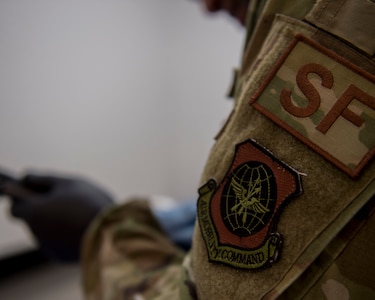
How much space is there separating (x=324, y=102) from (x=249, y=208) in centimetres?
8

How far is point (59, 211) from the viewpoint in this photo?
69 centimetres

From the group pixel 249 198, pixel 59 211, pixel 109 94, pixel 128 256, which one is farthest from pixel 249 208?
pixel 109 94

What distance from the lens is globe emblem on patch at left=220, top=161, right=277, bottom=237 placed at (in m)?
0.25

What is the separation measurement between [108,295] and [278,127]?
36 cm

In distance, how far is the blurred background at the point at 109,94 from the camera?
1.22 meters

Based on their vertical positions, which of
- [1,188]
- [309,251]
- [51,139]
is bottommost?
[51,139]

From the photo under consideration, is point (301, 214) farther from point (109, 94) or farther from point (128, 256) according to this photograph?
point (109, 94)

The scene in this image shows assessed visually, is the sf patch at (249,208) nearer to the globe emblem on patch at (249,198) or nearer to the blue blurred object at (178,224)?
the globe emblem on patch at (249,198)

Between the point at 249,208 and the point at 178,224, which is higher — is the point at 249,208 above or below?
above

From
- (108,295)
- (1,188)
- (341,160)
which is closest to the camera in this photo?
(341,160)

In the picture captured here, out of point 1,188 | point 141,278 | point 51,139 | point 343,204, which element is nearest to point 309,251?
point 343,204

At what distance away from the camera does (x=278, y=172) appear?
0.80 ft

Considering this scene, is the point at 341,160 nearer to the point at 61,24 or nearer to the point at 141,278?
the point at 141,278

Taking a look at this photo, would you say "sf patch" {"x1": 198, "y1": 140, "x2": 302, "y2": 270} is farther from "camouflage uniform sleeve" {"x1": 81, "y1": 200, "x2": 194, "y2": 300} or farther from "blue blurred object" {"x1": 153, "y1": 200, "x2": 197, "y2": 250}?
"blue blurred object" {"x1": 153, "y1": 200, "x2": 197, "y2": 250}
